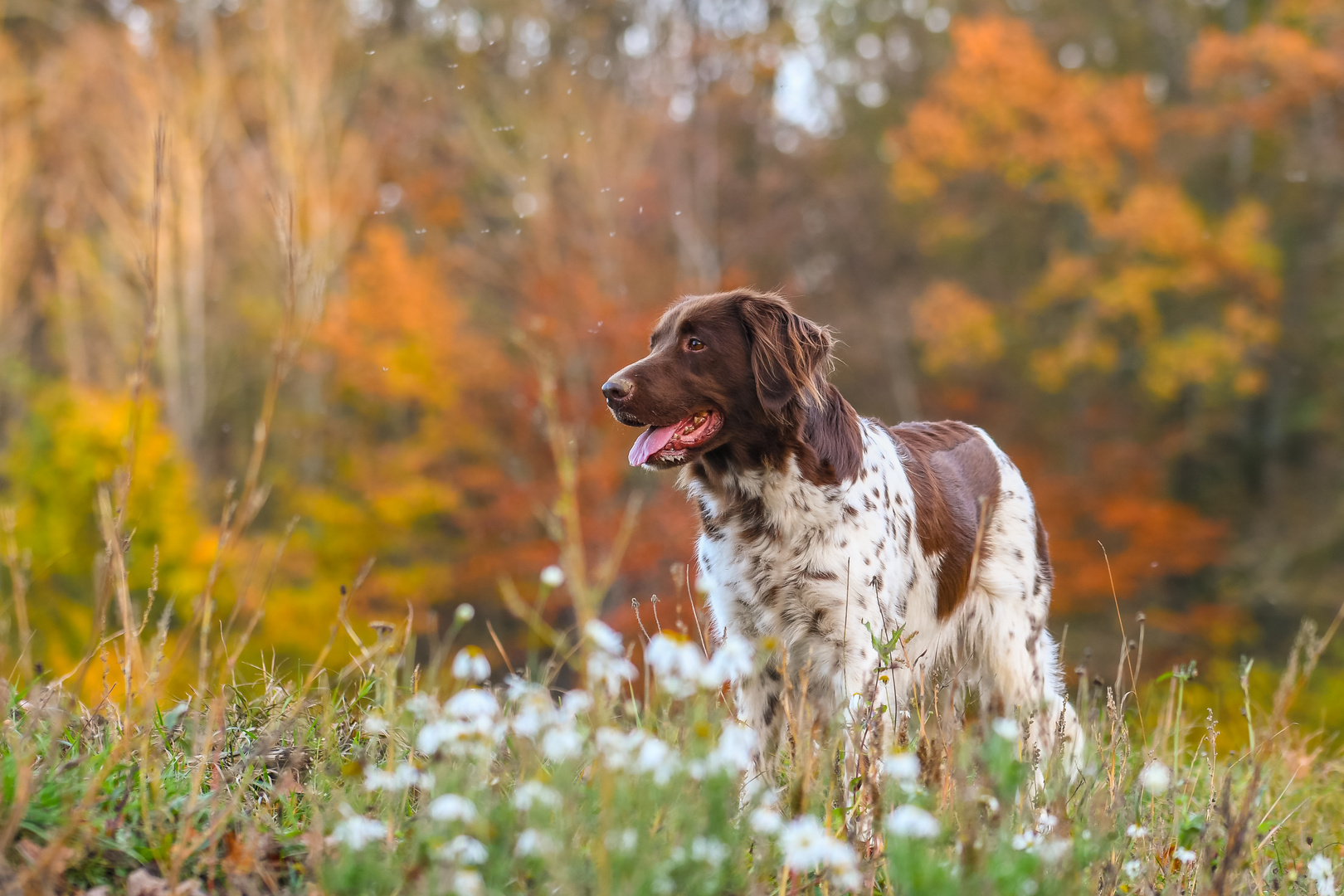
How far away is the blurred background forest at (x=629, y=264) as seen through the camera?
51.5 feet

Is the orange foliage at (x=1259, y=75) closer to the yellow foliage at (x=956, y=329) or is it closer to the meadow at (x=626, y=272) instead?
the meadow at (x=626, y=272)

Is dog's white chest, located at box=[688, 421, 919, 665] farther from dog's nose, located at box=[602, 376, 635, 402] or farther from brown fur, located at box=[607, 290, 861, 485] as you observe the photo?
dog's nose, located at box=[602, 376, 635, 402]

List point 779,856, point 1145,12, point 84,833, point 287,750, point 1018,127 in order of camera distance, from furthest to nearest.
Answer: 1. point 1145,12
2. point 1018,127
3. point 287,750
4. point 779,856
5. point 84,833

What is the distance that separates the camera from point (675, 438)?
3.80 m

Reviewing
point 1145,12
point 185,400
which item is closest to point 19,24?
point 185,400

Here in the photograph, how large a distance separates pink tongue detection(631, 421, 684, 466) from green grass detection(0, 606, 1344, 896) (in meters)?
0.88

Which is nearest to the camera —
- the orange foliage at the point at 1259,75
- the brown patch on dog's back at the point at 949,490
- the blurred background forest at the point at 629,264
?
the brown patch on dog's back at the point at 949,490

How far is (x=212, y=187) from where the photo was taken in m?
20.8

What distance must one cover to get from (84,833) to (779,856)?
1.40m

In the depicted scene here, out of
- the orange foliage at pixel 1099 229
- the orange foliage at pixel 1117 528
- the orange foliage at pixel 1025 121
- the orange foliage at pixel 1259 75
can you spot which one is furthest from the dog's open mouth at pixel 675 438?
the orange foliage at pixel 1259 75

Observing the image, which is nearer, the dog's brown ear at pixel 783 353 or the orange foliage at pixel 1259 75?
the dog's brown ear at pixel 783 353

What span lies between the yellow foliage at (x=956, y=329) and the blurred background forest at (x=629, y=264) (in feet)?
0.25

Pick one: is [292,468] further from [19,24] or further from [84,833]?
[84,833]

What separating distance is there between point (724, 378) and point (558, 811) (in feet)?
7.04
